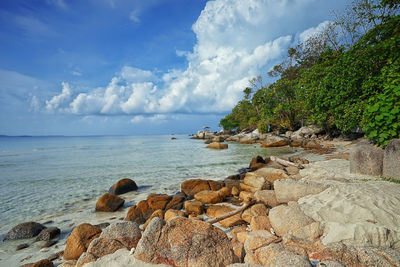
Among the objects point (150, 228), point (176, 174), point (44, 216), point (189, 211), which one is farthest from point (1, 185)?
point (150, 228)

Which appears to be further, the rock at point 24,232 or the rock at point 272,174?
the rock at point 272,174

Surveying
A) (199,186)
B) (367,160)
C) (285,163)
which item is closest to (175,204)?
(199,186)

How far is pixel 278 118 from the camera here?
118ft

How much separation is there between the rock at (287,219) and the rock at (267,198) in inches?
65.2

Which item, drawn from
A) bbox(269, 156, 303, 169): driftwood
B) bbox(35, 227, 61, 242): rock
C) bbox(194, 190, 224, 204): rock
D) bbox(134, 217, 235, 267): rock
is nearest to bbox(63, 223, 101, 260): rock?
bbox(35, 227, 61, 242): rock

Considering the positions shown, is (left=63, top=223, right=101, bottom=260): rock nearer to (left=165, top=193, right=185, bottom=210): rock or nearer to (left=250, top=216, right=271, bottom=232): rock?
(left=165, top=193, right=185, bottom=210): rock

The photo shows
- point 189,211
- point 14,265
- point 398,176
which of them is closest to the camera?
point 14,265

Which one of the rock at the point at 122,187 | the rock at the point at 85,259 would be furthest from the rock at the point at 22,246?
the rock at the point at 122,187

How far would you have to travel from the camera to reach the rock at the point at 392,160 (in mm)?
5531

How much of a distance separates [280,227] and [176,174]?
8734 mm

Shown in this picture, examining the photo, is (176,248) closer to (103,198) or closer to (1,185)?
(103,198)

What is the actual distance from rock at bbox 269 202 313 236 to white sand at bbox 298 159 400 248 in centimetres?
29

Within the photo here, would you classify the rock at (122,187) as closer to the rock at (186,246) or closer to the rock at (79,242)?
the rock at (79,242)

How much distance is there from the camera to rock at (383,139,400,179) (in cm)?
553
